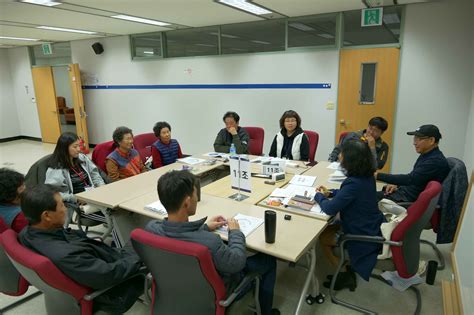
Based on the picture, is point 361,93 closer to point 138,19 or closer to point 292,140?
point 292,140

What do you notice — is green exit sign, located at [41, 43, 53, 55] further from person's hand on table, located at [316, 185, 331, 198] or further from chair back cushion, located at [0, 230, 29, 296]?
person's hand on table, located at [316, 185, 331, 198]

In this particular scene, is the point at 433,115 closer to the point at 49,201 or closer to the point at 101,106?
the point at 49,201

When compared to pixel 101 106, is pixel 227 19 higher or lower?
higher

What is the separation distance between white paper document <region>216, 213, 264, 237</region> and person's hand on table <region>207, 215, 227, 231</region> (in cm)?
3

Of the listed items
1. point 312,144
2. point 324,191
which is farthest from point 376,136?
point 324,191

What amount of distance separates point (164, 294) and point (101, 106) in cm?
683

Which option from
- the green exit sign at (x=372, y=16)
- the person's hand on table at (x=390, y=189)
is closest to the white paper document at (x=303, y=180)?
the person's hand on table at (x=390, y=189)

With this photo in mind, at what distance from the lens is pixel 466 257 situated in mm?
1862

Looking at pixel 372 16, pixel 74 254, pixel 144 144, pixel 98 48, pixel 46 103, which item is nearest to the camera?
pixel 74 254

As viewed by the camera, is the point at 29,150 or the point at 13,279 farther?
the point at 29,150

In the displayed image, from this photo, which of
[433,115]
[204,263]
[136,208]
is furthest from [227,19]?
[204,263]

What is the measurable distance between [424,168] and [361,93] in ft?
7.61

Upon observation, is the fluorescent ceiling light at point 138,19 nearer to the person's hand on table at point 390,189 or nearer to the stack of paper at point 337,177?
the stack of paper at point 337,177

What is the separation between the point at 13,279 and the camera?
182 cm
